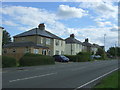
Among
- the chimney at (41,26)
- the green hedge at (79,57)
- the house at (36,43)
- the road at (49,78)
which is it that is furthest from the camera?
the chimney at (41,26)

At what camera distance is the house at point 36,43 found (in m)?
50.9

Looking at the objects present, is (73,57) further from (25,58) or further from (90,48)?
(90,48)

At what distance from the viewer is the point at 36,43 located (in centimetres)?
5612

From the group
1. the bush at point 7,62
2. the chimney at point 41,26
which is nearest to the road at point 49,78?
the bush at point 7,62

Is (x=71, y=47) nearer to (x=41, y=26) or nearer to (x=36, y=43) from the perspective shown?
(x=41, y=26)

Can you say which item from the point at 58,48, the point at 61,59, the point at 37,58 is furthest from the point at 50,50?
the point at 37,58

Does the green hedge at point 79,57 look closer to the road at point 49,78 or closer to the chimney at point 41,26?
the chimney at point 41,26

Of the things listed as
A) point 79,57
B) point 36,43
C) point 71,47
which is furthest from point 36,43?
point 71,47

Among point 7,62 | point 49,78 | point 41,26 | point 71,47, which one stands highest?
point 41,26

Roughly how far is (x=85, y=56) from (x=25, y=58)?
2975 cm

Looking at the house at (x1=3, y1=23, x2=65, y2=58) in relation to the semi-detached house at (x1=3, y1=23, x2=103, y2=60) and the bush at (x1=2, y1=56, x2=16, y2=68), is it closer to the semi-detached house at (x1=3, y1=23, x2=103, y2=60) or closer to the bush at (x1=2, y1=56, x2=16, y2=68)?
the semi-detached house at (x1=3, y1=23, x2=103, y2=60)

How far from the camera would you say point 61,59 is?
4650cm

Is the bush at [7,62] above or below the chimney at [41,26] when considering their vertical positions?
below

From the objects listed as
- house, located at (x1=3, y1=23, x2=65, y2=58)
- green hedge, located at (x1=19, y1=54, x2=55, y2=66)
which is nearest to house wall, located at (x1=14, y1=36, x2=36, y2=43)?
house, located at (x1=3, y1=23, x2=65, y2=58)
